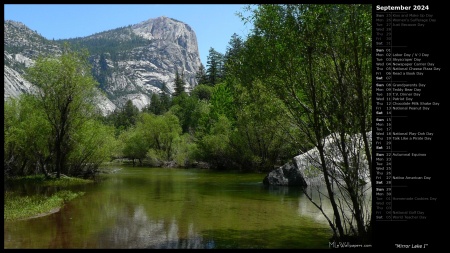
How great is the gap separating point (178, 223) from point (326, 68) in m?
10.1

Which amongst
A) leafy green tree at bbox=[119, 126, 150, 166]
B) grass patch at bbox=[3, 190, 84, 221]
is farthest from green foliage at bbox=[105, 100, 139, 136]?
grass patch at bbox=[3, 190, 84, 221]

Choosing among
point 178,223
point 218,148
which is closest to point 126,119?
point 218,148

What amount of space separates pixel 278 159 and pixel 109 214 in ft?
126

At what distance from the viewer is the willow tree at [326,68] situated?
12.7m

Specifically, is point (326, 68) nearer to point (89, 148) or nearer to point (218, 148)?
point (89, 148)

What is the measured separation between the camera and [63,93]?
39250 millimetres

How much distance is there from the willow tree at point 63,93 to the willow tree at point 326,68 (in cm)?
2813

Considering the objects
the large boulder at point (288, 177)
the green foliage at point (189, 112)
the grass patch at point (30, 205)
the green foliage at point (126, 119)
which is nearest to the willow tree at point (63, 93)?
the grass patch at point (30, 205)

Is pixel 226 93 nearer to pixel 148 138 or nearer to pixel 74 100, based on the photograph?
pixel 148 138

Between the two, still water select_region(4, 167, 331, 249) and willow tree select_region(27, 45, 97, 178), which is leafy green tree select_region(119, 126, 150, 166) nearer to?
willow tree select_region(27, 45, 97, 178)

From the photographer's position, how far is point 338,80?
13.4 m

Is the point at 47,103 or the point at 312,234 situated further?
the point at 47,103

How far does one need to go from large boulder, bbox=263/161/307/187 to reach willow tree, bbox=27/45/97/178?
19469mm
